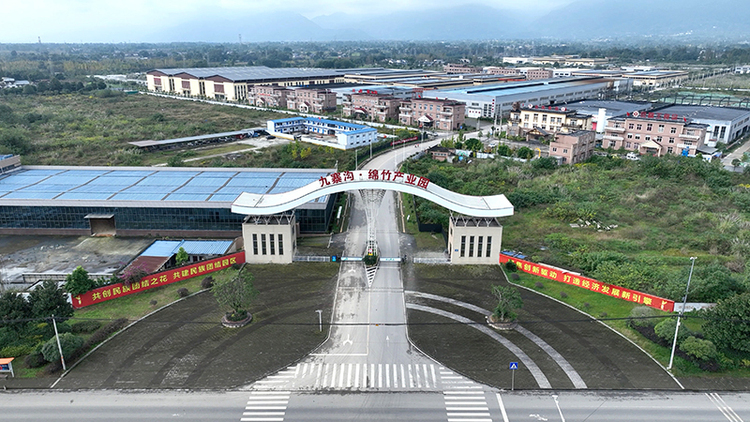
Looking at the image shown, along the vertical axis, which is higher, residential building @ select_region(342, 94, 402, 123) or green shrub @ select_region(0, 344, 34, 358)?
residential building @ select_region(342, 94, 402, 123)

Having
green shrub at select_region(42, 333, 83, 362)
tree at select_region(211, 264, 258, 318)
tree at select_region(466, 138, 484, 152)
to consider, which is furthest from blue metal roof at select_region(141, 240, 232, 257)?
tree at select_region(466, 138, 484, 152)

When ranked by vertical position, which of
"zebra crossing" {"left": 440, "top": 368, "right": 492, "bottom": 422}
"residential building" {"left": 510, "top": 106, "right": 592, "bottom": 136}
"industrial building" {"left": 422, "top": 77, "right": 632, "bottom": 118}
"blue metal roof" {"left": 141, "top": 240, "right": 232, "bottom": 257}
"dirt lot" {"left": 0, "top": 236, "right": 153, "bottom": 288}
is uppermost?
"industrial building" {"left": 422, "top": 77, "right": 632, "bottom": 118}

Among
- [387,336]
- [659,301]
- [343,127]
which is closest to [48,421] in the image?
[387,336]

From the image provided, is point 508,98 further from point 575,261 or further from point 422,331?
point 422,331

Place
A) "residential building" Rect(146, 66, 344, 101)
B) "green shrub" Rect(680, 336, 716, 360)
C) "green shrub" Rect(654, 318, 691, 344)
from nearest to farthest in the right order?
"green shrub" Rect(680, 336, 716, 360) → "green shrub" Rect(654, 318, 691, 344) → "residential building" Rect(146, 66, 344, 101)

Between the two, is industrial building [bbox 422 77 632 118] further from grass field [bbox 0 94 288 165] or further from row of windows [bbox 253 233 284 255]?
row of windows [bbox 253 233 284 255]

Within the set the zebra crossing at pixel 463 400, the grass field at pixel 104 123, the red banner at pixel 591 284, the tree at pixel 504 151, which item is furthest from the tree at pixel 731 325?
the grass field at pixel 104 123

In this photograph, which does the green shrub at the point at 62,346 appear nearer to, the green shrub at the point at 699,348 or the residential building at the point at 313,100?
the green shrub at the point at 699,348

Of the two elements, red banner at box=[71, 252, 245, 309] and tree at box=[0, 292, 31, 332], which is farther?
red banner at box=[71, 252, 245, 309]
